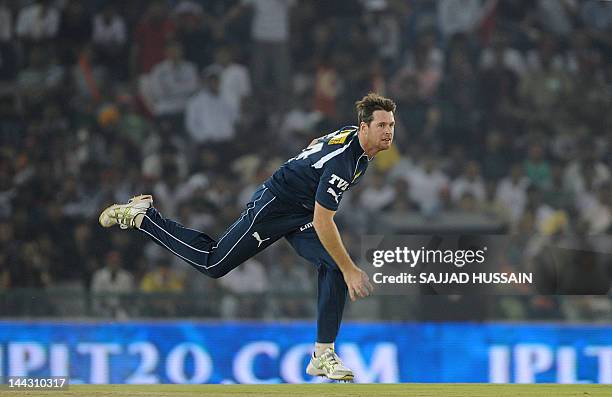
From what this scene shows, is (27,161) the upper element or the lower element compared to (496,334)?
upper

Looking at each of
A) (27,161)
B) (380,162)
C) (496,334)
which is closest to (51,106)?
(27,161)

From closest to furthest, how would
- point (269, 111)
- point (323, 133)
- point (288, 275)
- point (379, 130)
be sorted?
point (379, 130) → point (288, 275) → point (323, 133) → point (269, 111)

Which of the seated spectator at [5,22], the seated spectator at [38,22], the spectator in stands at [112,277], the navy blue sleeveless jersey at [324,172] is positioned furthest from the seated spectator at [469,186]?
the navy blue sleeveless jersey at [324,172]

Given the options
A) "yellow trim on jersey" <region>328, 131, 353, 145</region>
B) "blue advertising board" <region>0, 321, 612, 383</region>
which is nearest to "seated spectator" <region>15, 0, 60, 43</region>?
"blue advertising board" <region>0, 321, 612, 383</region>

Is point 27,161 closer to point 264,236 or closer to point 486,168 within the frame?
point 486,168

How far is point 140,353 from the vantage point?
9.62 m

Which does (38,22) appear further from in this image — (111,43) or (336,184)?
(336,184)

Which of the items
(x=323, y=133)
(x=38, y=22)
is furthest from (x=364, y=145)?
(x=38, y=22)

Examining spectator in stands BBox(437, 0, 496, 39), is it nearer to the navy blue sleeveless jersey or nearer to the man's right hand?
the navy blue sleeveless jersey

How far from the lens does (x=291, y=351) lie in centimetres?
981

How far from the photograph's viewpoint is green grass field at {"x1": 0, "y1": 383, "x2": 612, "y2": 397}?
253 inches

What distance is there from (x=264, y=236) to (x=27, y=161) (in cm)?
642

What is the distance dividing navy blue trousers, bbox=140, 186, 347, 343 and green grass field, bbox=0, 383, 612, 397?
486mm

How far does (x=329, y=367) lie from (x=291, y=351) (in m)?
3.68
